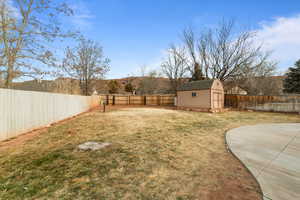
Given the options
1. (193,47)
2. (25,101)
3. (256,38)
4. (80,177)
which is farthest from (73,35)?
(256,38)

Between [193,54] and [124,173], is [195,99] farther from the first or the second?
[124,173]

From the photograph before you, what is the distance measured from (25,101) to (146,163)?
4791mm

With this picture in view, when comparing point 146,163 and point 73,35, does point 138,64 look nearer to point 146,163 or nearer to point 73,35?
point 73,35

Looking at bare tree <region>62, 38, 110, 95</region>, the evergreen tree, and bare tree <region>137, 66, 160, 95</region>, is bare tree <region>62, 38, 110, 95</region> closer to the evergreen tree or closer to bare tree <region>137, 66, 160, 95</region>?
bare tree <region>137, 66, 160, 95</region>

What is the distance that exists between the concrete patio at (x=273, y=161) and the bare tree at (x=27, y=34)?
7.88m

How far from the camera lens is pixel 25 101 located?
443cm

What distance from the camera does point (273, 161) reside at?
260 cm


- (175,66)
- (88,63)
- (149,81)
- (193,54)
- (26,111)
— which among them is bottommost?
(26,111)

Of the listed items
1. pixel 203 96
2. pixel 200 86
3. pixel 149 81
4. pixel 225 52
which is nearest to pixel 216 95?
pixel 203 96

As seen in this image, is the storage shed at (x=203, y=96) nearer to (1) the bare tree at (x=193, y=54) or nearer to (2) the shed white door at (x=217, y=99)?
(2) the shed white door at (x=217, y=99)

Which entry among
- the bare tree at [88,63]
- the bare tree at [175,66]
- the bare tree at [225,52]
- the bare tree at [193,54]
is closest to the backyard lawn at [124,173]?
the bare tree at [88,63]

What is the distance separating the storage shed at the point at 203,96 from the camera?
11742 mm

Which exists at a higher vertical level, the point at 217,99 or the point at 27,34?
the point at 27,34

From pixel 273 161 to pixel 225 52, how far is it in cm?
1864
